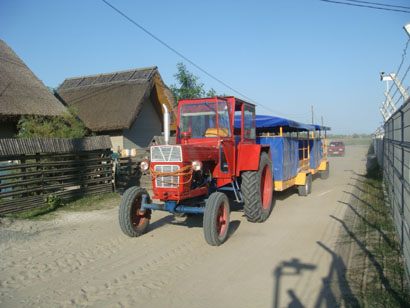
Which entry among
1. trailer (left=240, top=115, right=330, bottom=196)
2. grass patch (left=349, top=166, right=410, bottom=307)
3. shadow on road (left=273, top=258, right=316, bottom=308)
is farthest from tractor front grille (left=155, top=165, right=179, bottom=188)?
grass patch (left=349, top=166, right=410, bottom=307)

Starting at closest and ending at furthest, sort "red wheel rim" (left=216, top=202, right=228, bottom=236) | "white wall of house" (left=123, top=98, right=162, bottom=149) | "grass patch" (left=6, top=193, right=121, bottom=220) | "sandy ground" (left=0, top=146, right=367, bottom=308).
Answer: "sandy ground" (left=0, top=146, right=367, bottom=308)
"red wheel rim" (left=216, top=202, right=228, bottom=236)
"grass patch" (left=6, top=193, right=121, bottom=220)
"white wall of house" (left=123, top=98, right=162, bottom=149)

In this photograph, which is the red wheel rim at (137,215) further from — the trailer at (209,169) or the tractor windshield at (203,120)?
the tractor windshield at (203,120)

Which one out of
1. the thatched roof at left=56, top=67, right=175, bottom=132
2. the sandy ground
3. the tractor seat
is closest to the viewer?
the sandy ground

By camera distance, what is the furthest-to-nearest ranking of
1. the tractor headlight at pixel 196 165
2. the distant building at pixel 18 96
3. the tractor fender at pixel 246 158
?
1. the distant building at pixel 18 96
2. the tractor fender at pixel 246 158
3. the tractor headlight at pixel 196 165

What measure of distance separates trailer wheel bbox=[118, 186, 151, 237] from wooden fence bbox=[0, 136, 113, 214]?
3112mm

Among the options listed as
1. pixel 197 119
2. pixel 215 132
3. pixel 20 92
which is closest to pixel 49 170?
pixel 197 119

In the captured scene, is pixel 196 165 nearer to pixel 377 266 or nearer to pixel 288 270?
pixel 288 270

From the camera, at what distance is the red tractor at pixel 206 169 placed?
523 centimetres

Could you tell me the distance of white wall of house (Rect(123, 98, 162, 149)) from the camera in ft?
52.0

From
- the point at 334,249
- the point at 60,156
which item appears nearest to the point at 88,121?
the point at 60,156

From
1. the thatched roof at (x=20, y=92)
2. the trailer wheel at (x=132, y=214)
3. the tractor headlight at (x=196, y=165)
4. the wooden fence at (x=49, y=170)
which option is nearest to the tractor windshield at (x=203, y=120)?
the tractor headlight at (x=196, y=165)

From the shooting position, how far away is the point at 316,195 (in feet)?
32.4

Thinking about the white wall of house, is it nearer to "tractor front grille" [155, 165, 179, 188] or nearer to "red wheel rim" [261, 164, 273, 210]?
"red wheel rim" [261, 164, 273, 210]

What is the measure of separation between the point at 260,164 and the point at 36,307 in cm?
469
